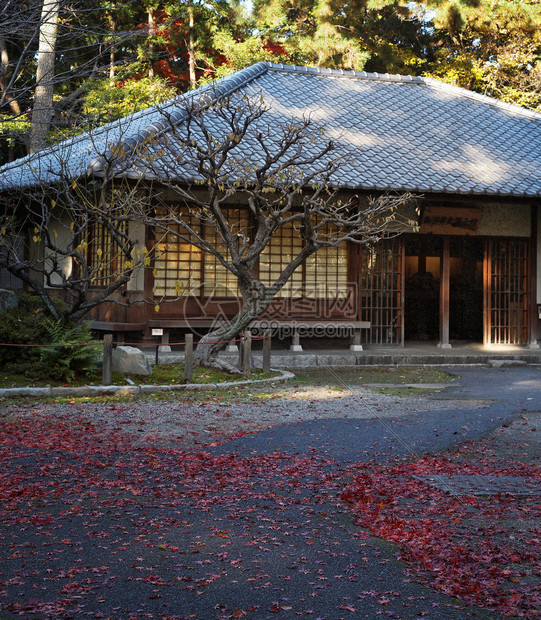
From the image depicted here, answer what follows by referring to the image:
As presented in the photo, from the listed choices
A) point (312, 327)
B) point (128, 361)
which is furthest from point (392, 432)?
point (312, 327)

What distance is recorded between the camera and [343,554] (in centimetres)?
411

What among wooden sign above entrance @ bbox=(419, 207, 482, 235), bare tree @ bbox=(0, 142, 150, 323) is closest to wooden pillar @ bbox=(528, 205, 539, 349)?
wooden sign above entrance @ bbox=(419, 207, 482, 235)

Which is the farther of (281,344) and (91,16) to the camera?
(91,16)

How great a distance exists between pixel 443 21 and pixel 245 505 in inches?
912

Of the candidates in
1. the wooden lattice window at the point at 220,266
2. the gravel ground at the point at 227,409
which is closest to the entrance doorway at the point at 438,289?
the wooden lattice window at the point at 220,266

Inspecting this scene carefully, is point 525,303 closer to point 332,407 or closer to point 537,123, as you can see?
point 537,123

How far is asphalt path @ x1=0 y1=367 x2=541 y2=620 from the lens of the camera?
340 cm

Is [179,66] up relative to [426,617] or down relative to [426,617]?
up

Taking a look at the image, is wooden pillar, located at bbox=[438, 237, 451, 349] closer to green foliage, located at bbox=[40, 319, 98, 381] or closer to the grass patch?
the grass patch

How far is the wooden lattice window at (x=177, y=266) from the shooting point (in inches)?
583

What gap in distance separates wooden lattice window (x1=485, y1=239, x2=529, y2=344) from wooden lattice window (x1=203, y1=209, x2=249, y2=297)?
582cm

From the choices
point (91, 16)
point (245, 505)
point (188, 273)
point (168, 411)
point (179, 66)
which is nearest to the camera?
point (245, 505)

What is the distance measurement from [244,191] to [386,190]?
10.1ft

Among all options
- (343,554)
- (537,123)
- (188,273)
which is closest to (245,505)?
(343,554)
